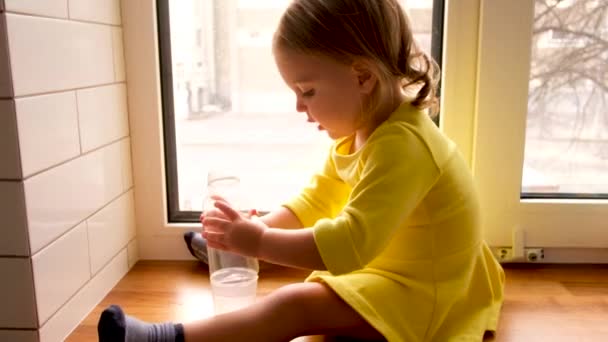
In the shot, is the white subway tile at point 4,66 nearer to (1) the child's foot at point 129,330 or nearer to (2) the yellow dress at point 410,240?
(1) the child's foot at point 129,330

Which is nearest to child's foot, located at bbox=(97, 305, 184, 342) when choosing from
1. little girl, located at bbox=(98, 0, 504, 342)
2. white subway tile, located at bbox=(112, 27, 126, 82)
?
little girl, located at bbox=(98, 0, 504, 342)

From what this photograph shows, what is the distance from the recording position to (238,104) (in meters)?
1.18

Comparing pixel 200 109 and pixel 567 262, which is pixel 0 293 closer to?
pixel 200 109

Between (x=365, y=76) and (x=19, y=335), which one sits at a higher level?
(x=365, y=76)

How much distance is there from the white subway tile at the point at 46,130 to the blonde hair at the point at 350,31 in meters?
0.32

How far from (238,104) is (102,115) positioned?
0.92 feet

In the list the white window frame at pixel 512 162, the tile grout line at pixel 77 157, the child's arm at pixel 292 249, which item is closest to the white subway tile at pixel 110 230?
the tile grout line at pixel 77 157

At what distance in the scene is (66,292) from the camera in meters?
0.87

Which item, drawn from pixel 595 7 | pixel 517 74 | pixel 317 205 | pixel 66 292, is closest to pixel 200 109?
pixel 317 205

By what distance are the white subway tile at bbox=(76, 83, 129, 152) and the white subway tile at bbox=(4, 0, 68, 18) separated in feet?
0.40

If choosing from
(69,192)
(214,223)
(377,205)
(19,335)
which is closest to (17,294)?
(19,335)

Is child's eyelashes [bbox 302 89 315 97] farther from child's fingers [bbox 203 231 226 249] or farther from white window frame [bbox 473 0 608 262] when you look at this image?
white window frame [bbox 473 0 608 262]

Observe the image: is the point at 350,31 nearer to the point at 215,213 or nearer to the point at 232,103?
the point at 215,213

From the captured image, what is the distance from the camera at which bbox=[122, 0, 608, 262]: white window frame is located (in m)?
1.06
